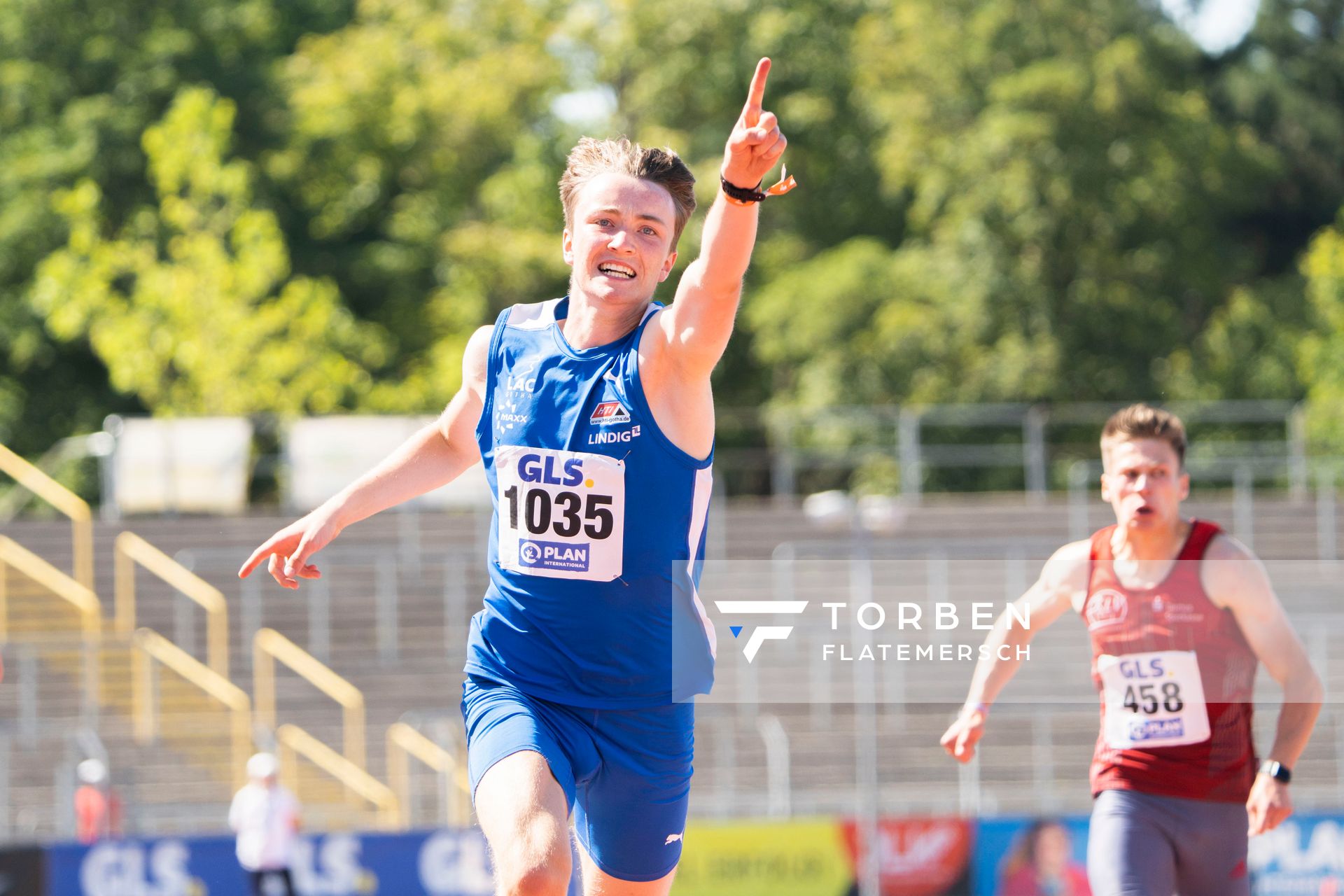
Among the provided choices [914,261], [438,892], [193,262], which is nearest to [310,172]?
[193,262]

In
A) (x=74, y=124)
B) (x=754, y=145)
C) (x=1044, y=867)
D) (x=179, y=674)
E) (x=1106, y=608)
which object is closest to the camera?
(x=754, y=145)

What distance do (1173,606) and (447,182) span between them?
3471 cm

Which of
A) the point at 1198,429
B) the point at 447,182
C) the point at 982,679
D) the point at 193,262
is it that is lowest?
the point at 982,679

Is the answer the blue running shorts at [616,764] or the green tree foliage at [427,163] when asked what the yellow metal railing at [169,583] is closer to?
the green tree foliage at [427,163]

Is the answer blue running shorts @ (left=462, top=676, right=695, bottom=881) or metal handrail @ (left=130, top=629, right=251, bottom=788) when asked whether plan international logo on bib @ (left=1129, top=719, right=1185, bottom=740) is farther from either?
metal handrail @ (left=130, top=629, right=251, bottom=788)

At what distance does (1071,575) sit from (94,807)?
11.8m

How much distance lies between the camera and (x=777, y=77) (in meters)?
38.1

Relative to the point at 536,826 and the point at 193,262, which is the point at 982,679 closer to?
the point at 536,826

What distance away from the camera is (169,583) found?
68.0ft

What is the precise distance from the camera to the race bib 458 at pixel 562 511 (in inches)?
176

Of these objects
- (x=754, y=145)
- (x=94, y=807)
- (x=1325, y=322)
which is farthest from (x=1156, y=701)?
(x=1325, y=322)

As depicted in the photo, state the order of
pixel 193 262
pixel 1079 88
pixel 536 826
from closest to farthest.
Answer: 1. pixel 536 826
2. pixel 193 262
3. pixel 1079 88

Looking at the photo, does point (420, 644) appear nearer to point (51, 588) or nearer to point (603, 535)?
point (51, 588)

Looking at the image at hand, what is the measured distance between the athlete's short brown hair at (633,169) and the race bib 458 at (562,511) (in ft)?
2.14
